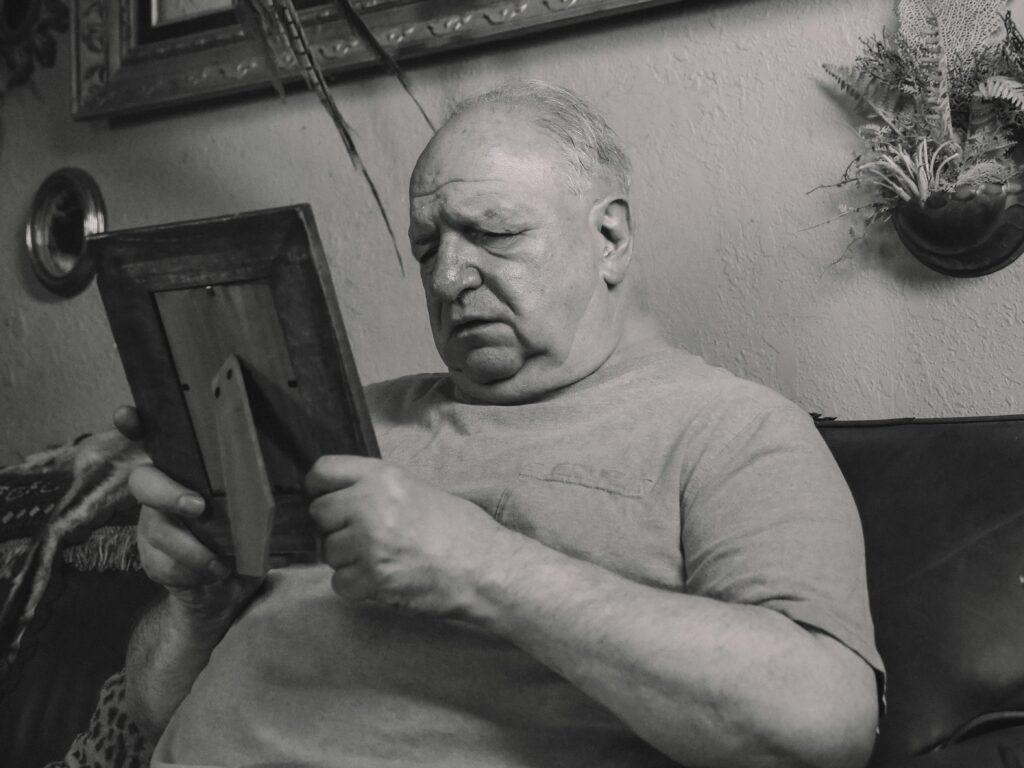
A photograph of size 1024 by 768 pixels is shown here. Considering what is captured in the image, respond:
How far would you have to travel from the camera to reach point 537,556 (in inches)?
35.5

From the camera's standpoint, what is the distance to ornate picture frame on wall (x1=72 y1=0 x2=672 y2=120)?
5.35 feet

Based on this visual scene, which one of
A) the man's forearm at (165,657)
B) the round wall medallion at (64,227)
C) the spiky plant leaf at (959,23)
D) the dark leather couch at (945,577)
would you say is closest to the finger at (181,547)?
the man's forearm at (165,657)

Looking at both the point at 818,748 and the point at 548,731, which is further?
the point at 548,731

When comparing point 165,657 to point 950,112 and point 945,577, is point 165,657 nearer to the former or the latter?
point 945,577

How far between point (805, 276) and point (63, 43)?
1587 mm

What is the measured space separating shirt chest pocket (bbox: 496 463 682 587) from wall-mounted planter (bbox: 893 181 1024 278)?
553 millimetres

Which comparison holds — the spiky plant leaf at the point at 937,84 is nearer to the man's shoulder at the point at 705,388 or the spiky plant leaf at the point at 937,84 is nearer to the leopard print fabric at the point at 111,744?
the man's shoulder at the point at 705,388

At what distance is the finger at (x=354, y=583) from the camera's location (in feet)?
2.87

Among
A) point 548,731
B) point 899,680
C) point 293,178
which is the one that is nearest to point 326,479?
point 548,731

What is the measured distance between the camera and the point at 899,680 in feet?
3.28

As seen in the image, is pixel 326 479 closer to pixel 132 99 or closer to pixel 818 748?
pixel 818 748

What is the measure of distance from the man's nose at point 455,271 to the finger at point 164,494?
13.0 inches

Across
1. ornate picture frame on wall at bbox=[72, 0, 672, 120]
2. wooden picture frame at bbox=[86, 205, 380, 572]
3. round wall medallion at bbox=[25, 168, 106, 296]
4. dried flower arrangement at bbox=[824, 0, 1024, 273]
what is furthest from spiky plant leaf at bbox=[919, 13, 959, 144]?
round wall medallion at bbox=[25, 168, 106, 296]

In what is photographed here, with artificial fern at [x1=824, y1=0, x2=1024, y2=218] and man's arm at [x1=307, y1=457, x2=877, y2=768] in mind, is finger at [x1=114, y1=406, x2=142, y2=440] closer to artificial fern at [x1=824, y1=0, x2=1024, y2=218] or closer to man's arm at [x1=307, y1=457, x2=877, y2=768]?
man's arm at [x1=307, y1=457, x2=877, y2=768]
